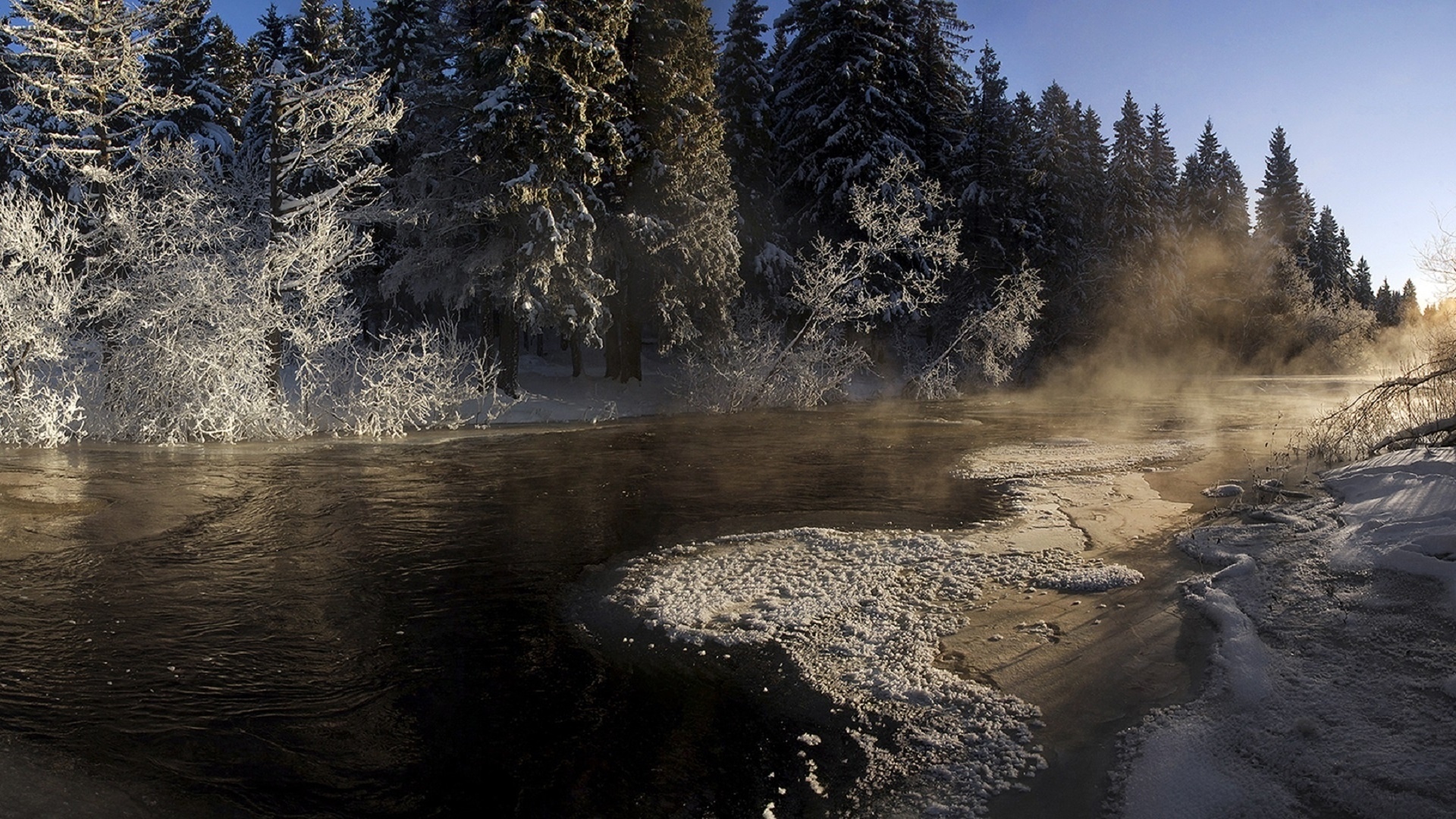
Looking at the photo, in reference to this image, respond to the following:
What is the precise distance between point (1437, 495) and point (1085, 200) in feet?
120

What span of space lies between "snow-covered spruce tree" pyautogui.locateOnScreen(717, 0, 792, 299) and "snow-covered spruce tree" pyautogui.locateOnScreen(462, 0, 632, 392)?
7.08 metres

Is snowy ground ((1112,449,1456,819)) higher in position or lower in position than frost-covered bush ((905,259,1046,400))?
lower

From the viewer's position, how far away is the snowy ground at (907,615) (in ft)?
16.0

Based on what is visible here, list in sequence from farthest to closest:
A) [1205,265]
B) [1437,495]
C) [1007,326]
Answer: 1. [1205,265]
2. [1007,326]
3. [1437,495]


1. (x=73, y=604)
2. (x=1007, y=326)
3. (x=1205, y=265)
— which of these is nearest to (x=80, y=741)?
(x=73, y=604)

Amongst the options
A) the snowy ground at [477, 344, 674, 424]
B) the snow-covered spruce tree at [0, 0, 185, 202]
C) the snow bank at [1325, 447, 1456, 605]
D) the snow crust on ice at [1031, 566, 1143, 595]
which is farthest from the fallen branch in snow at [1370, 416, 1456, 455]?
the snow-covered spruce tree at [0, 0, 185, 202]

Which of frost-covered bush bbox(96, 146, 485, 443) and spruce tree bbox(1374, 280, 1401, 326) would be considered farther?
spruce tree bbox(1374, 280, 1401, 326)

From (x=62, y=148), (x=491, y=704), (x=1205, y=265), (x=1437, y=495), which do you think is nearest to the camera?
(x=491, y=704)

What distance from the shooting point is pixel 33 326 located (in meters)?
16.8

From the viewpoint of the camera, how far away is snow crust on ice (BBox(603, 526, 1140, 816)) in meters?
4.83

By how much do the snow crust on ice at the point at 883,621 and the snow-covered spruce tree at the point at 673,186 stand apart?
17.0 meters

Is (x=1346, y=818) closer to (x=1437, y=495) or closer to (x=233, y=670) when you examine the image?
(x=1437, y=495)

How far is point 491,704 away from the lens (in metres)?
5.70

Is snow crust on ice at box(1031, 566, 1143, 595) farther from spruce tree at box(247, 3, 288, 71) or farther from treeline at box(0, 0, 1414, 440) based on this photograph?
spruce tree at box(247, 3, 288, 71)
